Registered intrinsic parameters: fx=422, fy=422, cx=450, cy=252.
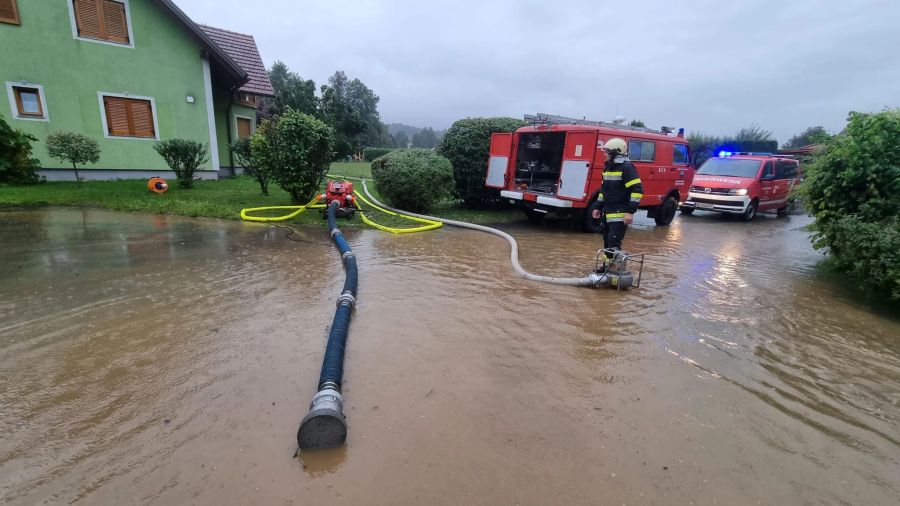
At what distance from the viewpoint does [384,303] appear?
4.57m

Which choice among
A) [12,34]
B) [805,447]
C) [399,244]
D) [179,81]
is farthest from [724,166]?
[12,34]

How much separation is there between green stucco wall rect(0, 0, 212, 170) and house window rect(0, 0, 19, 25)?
4.4 inches

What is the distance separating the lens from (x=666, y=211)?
10.7 meters

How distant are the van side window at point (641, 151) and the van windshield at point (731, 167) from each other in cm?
492

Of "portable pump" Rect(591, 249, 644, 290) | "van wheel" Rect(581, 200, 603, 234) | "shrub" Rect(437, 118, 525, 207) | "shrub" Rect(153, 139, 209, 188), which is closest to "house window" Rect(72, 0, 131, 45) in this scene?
"shrub" Rect(153, 139, 209, 188)

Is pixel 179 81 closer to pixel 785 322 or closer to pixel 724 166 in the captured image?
pixel 785 322

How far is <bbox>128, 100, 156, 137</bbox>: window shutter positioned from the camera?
13023 millimetres

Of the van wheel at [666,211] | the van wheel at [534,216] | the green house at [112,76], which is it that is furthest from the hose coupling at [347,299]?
the green house at [112,76]

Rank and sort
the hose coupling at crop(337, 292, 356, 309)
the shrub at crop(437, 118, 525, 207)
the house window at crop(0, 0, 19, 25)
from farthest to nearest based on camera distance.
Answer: the house window at crop(0, 0, 19, 25) → the shrub at crop(437, 118, 525, 207) → the hose coupling at crop(337, 292, 356, 309)

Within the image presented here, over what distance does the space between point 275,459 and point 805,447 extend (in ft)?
10.2

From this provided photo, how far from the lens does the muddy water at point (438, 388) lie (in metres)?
2.20

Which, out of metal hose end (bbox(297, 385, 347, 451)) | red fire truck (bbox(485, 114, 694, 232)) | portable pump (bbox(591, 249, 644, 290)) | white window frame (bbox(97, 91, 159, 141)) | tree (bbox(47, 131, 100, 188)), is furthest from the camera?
white window frame (bbox(97, 91, 159, 141))

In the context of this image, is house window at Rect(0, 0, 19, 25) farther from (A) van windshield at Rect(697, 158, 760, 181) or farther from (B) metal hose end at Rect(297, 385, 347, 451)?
(A) van windshield at Rect(697, 158, 760, 181)

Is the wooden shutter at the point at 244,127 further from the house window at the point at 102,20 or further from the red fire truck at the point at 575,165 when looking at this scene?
the red fire truck at the point at 575,165
